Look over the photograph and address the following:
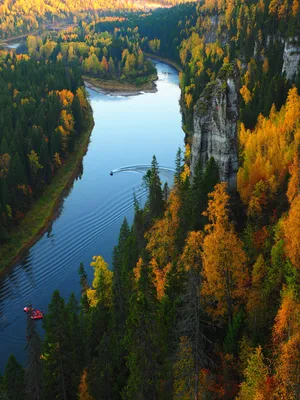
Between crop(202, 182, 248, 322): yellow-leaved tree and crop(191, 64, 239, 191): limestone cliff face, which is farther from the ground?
crop(191, 64, 239, 191): limestone cliff face

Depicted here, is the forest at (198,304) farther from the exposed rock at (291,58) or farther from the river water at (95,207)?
the exposed rock at (291,58)

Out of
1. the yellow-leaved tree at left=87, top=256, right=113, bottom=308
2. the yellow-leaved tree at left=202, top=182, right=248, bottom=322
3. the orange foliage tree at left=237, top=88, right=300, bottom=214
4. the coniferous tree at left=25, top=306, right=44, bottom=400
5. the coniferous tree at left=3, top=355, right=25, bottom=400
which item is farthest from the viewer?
the yellow-leaved tree at left=87, top=256, right=113, bottom=308

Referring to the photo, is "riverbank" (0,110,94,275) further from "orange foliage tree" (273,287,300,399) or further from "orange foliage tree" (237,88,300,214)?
"orange foliage tree" (273,287,300,399)

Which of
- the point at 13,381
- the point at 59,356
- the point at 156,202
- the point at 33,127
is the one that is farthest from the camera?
the point at 33,127

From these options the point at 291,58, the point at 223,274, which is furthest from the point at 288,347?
the point at 291,58

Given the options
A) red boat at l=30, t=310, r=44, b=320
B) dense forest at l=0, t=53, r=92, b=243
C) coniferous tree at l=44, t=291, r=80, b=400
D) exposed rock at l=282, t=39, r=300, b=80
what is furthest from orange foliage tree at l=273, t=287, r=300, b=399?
exposed rock at l=282, t=39, r=300, b=80

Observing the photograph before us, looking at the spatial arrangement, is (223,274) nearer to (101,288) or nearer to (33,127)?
(101,288)
